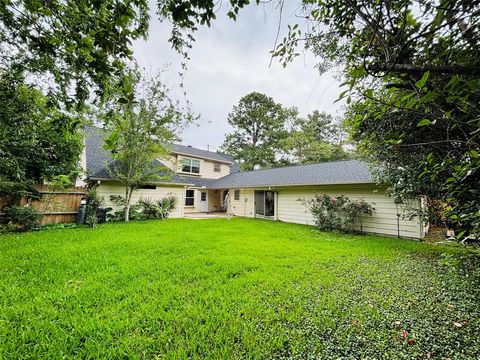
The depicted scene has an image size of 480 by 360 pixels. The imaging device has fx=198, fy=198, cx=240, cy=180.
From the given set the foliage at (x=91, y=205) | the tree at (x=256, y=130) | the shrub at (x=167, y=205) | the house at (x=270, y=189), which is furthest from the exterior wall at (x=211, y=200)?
the tree at (x=256, y=130)

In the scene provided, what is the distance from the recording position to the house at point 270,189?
26.8 ft

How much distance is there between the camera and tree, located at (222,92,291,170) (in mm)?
26047

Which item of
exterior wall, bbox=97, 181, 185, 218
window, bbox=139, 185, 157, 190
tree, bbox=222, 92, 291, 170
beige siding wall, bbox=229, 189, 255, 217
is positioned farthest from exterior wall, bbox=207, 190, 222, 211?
tree, bbox=222, 92, 291, 170

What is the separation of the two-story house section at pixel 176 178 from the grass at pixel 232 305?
569cm

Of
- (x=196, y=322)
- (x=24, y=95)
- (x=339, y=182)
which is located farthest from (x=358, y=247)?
(x=24, y=95)

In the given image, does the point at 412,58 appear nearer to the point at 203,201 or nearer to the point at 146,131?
the point at 146,131

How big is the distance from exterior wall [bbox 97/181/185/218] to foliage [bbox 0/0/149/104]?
9.41 m

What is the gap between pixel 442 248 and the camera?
6000 millimetres

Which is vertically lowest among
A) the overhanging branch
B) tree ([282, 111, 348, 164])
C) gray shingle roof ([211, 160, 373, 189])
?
the overhanging branch

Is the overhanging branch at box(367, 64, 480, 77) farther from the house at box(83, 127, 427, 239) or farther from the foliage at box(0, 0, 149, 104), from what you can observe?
the house at box(83, 127, 427, 239)

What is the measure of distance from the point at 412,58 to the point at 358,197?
328 inches

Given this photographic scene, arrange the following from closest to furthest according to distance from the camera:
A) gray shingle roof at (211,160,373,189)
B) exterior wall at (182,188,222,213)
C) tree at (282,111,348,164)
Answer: gray shingle roof at (211,160,373,189), exterior wall at (182,188,222,213), tree at (282,111,348,164)

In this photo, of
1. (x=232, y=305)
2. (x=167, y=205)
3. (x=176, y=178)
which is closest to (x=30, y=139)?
(x=232, y=305)

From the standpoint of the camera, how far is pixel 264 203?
13.4 meters
